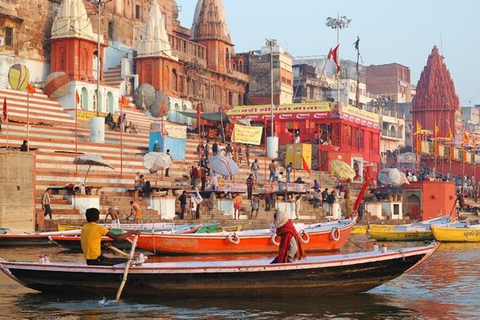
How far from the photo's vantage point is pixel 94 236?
12984mm

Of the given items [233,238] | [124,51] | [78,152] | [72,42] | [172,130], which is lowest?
[233,238]

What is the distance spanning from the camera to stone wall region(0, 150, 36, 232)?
24.3 meters

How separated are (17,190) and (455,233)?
544 inches

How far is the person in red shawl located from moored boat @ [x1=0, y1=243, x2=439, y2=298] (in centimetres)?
22

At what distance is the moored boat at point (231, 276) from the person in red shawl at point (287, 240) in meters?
0.22

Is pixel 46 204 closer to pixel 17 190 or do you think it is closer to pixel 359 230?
Answer: pixel 17 190

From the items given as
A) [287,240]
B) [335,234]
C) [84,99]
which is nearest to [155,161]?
[335,234]

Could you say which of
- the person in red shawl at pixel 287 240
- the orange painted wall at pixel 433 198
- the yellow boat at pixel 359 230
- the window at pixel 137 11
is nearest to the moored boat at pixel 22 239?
the person in red shawl at pixel 287 240

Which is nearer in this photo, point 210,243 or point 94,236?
point 94,236

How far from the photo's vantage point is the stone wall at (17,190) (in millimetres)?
24312

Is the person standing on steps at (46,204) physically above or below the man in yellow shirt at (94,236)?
above

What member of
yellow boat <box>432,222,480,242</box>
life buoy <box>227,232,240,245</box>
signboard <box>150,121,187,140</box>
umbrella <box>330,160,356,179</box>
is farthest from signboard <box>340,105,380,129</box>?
life buoy <box>227,232,240,245</box>

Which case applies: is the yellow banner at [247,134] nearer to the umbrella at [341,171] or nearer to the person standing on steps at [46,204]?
the umbrella at [341,171]

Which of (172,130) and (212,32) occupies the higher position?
(212,32)
